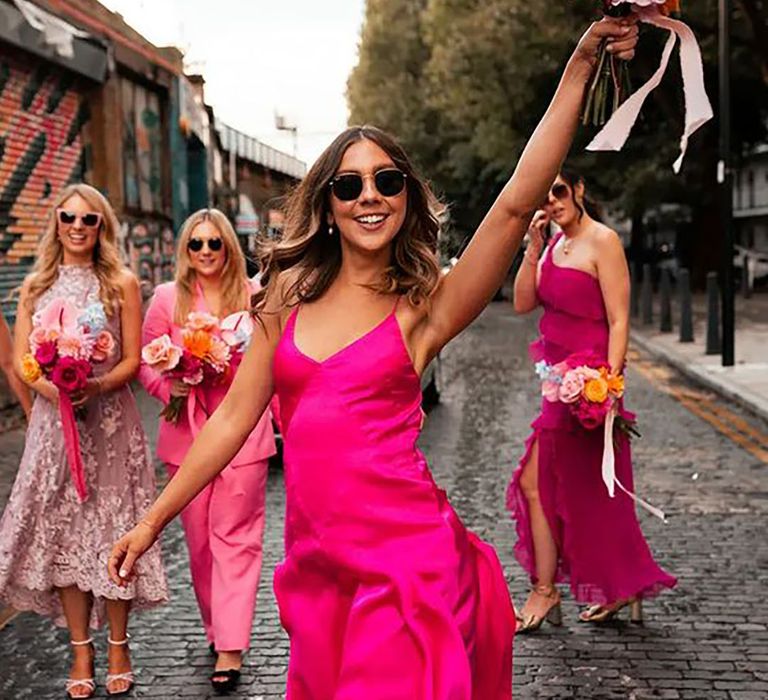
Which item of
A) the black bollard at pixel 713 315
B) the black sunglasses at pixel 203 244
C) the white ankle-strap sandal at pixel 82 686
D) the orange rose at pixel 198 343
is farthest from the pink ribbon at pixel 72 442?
the black bollard at pixel 713 315

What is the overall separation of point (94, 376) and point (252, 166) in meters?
44.7

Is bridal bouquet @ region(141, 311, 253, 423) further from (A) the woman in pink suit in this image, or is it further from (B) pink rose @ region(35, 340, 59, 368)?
(B) pink rose @ region(35, 340, 59, 368)

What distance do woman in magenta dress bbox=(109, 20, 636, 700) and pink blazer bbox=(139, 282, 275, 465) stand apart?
6.56ft

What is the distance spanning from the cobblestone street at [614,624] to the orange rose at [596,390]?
1.04 metres

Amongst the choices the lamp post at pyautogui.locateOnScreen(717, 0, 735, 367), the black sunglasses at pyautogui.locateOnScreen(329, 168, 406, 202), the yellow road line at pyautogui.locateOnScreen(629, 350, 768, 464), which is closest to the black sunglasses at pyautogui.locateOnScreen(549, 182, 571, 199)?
the black sunglasses at pyautogui.locateOnScreen(329, 168, 406, 202)

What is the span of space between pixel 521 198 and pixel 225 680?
8.80 ft

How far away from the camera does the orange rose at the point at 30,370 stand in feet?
15.3

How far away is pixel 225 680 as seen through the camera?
468cm

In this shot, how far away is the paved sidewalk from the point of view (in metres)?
13.0

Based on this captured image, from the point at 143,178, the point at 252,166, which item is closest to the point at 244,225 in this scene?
the point at 252,166

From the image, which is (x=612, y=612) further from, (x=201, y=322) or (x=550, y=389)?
(x=201, y=322)

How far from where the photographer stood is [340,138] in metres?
2.94

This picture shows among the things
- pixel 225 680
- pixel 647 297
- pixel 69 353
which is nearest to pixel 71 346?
pixel 69 353

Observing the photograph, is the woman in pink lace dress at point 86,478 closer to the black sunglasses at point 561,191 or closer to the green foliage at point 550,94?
the black sunglasses at point 561,191
